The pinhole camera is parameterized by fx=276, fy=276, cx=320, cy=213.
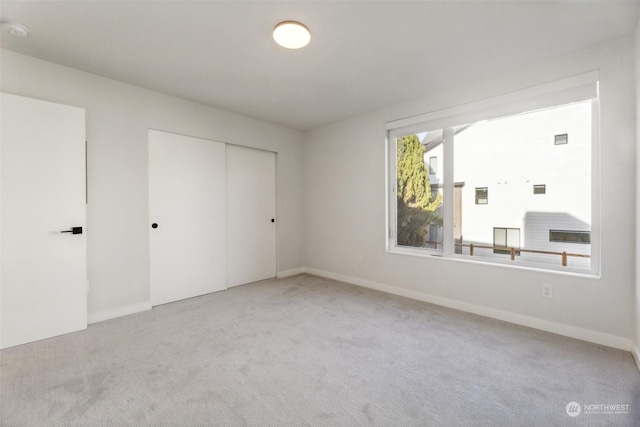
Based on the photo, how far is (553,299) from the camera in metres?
2.57

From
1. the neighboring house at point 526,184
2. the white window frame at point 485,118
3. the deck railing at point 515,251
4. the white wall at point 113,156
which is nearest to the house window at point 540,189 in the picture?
the neighboring house at point 526,184

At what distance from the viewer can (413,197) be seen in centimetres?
371

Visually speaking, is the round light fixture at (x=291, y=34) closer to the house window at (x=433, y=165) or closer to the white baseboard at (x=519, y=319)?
the house window at (x=433, y=165)

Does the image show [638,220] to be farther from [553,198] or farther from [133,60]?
[133,60]

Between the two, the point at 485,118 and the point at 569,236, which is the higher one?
the point at 485,118

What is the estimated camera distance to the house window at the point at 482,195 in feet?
10.2

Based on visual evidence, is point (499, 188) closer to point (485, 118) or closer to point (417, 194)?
point (485, 118)

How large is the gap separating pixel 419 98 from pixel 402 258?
6.79 ft

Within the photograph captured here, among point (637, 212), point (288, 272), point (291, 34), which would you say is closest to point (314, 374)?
point (291, 34)

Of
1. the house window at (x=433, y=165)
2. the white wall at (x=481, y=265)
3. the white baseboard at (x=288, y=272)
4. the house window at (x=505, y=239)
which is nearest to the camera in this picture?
the white wall at (x=481, y=265)

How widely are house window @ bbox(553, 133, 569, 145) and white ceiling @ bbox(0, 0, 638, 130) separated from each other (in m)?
0.73

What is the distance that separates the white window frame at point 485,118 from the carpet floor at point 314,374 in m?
0.83

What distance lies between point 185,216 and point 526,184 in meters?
3.94

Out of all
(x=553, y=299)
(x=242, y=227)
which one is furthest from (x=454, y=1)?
(x=242, y=227)
